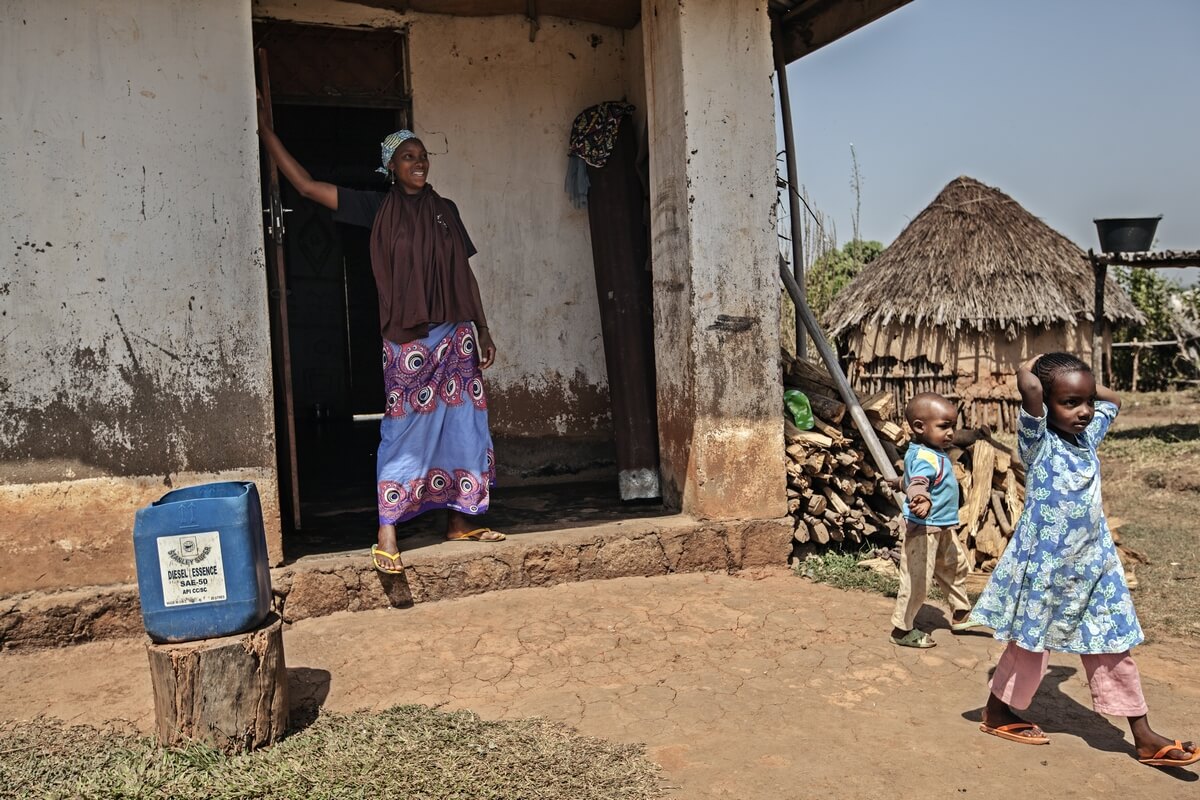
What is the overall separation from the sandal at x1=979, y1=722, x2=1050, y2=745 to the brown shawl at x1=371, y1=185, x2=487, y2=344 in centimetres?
294

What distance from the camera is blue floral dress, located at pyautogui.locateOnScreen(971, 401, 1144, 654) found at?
3033 mm

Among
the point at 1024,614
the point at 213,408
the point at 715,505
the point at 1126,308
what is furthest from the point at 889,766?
the point at 1126,308

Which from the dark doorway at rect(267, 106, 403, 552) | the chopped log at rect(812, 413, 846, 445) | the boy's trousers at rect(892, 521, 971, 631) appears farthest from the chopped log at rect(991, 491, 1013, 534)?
the dark doorway at rect(267, 106, 403, 552)

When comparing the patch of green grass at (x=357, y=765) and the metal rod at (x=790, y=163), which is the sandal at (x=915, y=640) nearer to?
the patch of green grass at (x=357, y=765)

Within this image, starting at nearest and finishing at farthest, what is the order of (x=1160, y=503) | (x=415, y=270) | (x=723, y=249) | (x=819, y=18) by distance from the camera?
(x=415, y=270) → (x=723, y=249) → (x=819, y=18) → (x=1160, y=503)

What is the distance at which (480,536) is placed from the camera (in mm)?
4832

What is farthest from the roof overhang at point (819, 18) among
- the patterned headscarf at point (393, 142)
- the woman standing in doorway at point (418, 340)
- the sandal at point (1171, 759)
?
the sandal at point (1171, 759)

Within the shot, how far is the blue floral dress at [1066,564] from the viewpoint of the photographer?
9.95ft

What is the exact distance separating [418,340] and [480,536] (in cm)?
103

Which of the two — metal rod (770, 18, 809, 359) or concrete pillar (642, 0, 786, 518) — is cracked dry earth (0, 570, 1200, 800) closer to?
concrete pillar (642, 0, 786, 518)

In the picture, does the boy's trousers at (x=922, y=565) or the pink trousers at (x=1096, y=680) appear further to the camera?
the boy's trousers at (x=922, y=565)

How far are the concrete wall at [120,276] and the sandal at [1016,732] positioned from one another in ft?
10.0

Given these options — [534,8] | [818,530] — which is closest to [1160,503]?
[818,530]

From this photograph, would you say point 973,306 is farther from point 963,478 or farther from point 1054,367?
point 1054,367
